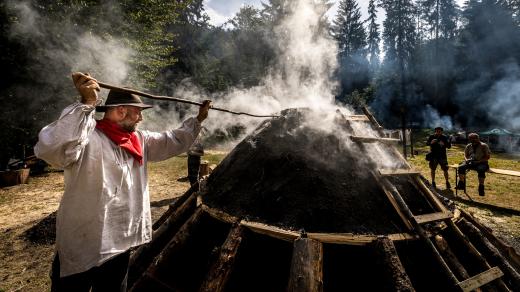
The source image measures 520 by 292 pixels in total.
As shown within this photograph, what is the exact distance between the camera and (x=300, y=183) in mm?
3229

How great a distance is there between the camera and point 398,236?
2.76 meters

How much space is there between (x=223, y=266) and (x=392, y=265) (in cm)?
153

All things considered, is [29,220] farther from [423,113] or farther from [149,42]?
[423,113]

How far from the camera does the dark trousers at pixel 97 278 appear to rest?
2.02 meters

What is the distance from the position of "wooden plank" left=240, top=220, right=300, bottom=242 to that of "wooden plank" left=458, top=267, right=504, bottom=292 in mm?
1566

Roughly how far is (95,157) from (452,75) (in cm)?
4024

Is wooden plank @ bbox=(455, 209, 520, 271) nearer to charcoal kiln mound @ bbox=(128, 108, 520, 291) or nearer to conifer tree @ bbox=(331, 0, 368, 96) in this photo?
charcoal kiln mound @ bbox=(128, 108, 520, 291)

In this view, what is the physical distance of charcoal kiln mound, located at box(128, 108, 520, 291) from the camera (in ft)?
8.73

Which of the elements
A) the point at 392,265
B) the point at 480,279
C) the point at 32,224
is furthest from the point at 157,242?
the point at 32,224

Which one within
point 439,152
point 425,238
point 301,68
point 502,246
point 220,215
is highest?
point 301,68

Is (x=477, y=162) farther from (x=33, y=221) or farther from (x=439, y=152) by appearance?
(x=33, y=221)

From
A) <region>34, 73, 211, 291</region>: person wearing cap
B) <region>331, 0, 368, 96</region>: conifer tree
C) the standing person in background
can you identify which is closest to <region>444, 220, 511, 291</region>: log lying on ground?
<region>34, 73, 211, 291</region>: person wearing cap

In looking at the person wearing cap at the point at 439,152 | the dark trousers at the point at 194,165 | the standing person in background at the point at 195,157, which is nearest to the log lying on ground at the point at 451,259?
the standing person in background at the point at 195,157

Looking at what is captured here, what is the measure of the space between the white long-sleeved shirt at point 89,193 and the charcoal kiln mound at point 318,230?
96cm
